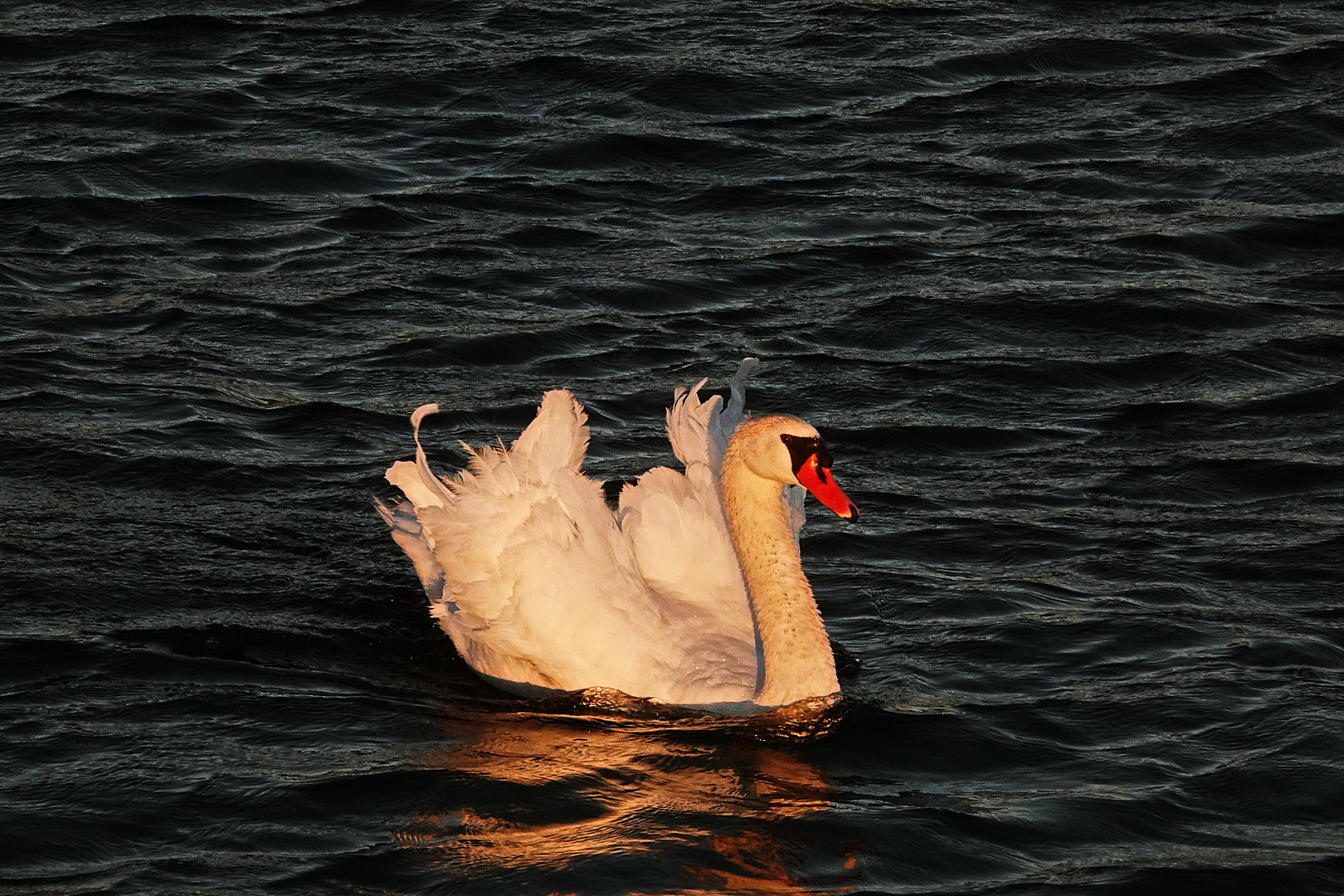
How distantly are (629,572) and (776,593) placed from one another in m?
0.69

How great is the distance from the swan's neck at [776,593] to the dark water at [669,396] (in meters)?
0.27

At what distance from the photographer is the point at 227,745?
762 centimetres

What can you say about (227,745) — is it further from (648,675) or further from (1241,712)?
(1241,712)

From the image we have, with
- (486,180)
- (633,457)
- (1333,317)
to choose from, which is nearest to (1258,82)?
(1333,317)

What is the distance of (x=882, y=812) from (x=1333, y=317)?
6.77 metres

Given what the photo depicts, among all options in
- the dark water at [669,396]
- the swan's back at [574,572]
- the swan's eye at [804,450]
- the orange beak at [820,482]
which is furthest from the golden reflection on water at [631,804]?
the swan's eye at [804,450]

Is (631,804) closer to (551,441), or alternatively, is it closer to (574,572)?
(574,572)

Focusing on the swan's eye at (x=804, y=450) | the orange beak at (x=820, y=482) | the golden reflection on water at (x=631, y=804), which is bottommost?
the golden reflection on water at (x=631, y=804)

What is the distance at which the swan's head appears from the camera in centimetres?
784

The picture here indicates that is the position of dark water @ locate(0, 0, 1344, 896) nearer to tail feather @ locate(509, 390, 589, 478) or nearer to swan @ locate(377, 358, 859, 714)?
swan @ locate(377, 358, 859, 714)

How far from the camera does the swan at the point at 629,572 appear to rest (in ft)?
26.2

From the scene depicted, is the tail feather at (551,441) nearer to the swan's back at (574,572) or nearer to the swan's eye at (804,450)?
the swan's back at (574,572)

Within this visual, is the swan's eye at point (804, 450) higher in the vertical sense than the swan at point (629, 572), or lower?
higher

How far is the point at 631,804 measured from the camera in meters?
7.23
